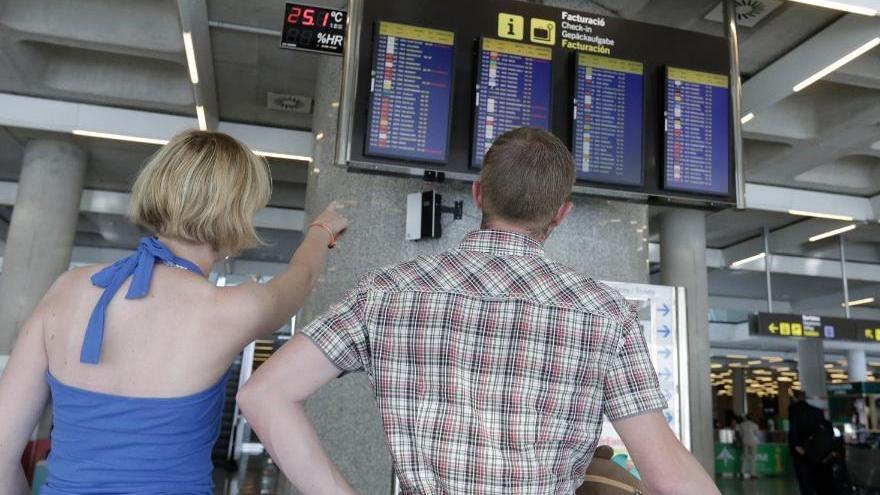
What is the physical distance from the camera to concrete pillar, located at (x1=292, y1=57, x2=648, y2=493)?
11.1ft

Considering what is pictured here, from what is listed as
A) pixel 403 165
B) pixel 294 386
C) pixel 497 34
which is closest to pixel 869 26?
pixel 497 34

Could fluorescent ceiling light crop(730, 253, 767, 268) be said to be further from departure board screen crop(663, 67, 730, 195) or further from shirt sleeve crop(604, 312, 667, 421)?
shirt sleeve crop(604, 312, 667, 421)

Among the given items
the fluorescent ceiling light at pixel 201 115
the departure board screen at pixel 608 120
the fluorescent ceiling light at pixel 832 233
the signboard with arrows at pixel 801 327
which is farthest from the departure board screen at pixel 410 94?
the fluorescent ceiling light at pixel 832 233

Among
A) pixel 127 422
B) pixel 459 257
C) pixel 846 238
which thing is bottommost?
pixel 127 422

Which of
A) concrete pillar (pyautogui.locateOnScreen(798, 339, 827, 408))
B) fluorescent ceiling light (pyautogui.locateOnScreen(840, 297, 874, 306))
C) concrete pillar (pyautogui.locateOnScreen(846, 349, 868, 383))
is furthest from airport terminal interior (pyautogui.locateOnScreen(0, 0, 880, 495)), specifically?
concrete pillar (pyautogui.locateOnScreen(846, 349, 868, 383))

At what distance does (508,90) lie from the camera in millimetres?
3441

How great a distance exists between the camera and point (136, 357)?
4.15 ft

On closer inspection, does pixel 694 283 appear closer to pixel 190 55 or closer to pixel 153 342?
pixel 190 55

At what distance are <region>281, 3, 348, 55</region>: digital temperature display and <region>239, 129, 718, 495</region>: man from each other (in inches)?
121

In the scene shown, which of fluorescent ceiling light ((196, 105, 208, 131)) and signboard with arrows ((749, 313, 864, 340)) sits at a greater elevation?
fluorescent ceiling light ((196, 105, 208, 131))

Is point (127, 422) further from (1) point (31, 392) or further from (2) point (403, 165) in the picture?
(2) point (403, 165)

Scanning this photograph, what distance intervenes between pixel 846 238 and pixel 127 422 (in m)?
13.7

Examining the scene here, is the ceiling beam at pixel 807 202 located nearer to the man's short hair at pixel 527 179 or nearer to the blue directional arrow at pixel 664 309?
the blue directional arrow at pixel 664 309

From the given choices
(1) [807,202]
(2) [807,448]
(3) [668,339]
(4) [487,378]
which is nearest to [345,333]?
(4) [487,378]
